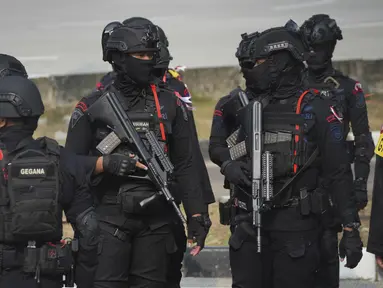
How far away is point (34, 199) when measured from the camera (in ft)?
16.7

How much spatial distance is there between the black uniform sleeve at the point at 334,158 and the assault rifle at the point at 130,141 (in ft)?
3.13

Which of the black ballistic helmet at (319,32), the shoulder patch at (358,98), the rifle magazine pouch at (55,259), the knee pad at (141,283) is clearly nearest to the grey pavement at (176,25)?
the black ballistic helmet at (319,32)

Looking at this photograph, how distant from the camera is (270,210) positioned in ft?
20.8

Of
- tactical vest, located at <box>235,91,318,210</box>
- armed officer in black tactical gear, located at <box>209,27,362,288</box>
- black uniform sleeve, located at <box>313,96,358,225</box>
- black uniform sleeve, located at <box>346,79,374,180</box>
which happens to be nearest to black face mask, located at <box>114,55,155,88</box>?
armed officer in black tactical gear, located at <box>209,27,362,288</box>

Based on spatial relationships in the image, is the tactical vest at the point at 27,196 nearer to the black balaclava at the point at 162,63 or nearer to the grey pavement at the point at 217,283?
the black balaclava at the point at 162,63

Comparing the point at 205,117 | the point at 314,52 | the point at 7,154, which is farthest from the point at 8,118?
the point at 205,117

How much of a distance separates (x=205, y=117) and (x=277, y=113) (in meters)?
7.02

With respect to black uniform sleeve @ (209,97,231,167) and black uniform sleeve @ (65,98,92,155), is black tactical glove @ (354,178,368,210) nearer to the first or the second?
black uniform sleeve @ (209,97,231,167)

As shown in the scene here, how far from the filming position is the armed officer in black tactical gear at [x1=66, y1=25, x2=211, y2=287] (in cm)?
615

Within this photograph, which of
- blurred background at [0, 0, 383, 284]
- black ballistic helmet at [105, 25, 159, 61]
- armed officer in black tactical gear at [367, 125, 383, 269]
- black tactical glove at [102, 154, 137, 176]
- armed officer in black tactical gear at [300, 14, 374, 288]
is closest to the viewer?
armed officer in black tactical gear at [367, 125, 383, 269]

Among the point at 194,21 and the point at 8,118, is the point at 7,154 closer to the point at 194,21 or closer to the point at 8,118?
the point at 8,118

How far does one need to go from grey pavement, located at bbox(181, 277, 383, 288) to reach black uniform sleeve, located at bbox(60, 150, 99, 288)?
2925 mm

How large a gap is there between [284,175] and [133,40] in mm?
1225

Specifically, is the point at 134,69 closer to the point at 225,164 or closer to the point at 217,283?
the point at 225,164
